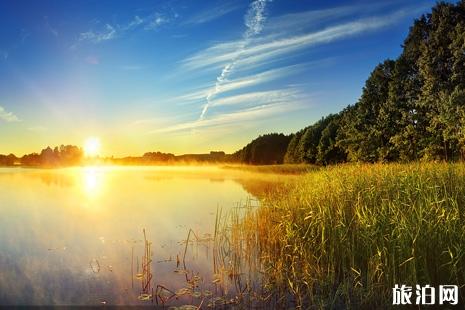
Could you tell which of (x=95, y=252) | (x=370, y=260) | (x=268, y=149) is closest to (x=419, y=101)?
(x=370, y=260)

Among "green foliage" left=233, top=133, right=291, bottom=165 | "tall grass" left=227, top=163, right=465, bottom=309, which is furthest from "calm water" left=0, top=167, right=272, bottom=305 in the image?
"green foliage" left=233, top=133, right=291, bottom=165

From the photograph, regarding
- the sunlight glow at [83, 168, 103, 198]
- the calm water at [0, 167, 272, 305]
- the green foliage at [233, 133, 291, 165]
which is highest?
the green foliage at [233, 133, 291, 165]

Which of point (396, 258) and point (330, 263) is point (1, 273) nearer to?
point (330, 263)

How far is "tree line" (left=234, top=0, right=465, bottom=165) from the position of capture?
25.3 metres

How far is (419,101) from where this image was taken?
28625 millimetres

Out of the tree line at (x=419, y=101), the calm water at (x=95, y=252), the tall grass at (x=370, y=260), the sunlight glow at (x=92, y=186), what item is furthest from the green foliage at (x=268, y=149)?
the tall grass at (x=370, y=260)

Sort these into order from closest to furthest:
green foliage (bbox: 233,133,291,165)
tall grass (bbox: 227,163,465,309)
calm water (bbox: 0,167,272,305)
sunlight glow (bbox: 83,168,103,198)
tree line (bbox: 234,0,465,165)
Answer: tall grass (bbox: 227,163,465,309), calm water (bbox: 0,167,272,305), tree line (bbox: 234,0,465,165), sunlight glow (bbox: 83,168,103,198), green foliage (bbox: 233,133,291,165)

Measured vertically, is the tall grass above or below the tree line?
below

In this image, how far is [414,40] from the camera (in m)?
30.7

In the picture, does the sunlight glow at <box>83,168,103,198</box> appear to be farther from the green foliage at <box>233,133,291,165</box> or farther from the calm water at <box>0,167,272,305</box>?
the green foliage at <box>233,133,291,165</box>

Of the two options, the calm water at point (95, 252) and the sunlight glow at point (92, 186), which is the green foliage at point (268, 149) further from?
the calm water at point (95, 252)

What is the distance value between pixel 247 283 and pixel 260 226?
3386mm

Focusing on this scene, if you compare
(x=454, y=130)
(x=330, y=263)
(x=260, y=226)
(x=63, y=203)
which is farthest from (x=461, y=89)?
(x=63, y=203)

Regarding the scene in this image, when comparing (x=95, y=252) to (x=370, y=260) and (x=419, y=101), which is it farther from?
(x=419, y=101)
